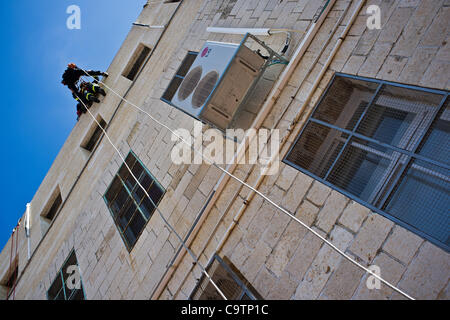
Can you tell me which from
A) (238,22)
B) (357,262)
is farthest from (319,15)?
(357,262)

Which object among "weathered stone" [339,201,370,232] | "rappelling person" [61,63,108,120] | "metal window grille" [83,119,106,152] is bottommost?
"metal window grille" [83,119,106,152]

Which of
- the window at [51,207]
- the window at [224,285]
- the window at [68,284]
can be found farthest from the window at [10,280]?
the window at [224,285]

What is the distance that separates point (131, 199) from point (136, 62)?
5.66 m

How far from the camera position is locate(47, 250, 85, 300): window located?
7.17 meters

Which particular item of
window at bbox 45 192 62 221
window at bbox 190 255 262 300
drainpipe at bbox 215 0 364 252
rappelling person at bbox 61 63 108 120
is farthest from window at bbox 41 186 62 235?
drainpipe at bbox 215 0 364 252

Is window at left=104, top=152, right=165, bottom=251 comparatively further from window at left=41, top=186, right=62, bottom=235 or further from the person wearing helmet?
the person wearing helmet

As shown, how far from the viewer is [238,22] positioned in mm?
6020

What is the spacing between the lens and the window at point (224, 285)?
3633mm

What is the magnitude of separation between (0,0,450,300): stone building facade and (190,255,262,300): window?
0.07 ft

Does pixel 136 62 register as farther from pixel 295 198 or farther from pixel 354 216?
pixel 354 216

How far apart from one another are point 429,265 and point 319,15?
3.50m

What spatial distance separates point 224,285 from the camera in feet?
13.0

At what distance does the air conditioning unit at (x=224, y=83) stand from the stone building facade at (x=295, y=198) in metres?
0.44
